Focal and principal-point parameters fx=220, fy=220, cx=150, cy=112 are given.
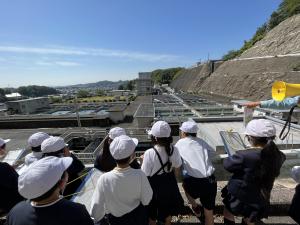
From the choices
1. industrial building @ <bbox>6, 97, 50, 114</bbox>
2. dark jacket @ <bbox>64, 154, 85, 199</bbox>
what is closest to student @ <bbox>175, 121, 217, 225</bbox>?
dark jacket @ <bbox>64, 154, 85, 199</bbox>

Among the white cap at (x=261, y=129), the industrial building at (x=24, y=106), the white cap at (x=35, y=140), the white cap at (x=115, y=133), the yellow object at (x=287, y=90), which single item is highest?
the yellow object at (x=287, y=90)

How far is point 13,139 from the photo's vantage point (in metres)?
24.2

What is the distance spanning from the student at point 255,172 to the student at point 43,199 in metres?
1.71

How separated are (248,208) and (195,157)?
2.88 ft

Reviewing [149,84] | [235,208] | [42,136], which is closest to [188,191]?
[235,208]

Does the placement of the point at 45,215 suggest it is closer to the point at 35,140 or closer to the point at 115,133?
the point at 115,133

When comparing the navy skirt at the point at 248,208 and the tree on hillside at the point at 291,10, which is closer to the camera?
the navy skirt at the point at 248,208

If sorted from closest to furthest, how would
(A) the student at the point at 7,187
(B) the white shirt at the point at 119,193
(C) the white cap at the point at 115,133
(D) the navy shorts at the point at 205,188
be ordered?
(B) the white shirt at the point at 119,193
(A) the student at the point at 7,187
(D) the navy shorts at the point at 205,188
(C) the white cap at the point at 115,133

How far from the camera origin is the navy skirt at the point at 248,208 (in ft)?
7.86

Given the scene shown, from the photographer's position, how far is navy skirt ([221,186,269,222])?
2.39 m

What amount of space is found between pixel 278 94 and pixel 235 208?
1.60m

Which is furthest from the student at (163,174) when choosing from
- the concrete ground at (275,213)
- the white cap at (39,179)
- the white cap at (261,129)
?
the white cap at (39,179)

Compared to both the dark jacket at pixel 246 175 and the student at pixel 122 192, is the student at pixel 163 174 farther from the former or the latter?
the dark jacket at pixel 246 175

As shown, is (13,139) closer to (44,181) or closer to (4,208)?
(4,208)
